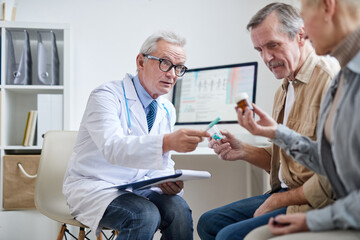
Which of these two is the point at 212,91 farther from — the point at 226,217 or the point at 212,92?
the point at 226,217

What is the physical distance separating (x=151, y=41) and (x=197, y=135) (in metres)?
0.57

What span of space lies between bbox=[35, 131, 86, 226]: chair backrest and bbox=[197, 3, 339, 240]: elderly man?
738mm

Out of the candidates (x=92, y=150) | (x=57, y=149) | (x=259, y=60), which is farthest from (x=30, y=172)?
(x=259, y=60)

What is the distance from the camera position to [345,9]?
0.88 m

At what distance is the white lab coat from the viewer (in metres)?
1.37

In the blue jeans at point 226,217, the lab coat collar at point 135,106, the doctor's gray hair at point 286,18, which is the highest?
the doctor's gray hair at point 286,18

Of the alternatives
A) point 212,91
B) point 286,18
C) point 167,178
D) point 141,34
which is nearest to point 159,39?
point 286,18

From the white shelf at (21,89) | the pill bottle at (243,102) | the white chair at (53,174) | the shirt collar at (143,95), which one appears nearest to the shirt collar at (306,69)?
the pill bottle at (243,102)

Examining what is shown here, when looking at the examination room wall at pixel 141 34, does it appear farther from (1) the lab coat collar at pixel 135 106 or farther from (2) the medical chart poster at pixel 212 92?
(1) the lab coat collar at pixel 135 106

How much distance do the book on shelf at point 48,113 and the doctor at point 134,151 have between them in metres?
1.00

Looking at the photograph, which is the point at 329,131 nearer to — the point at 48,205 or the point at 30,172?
the point at 48,205

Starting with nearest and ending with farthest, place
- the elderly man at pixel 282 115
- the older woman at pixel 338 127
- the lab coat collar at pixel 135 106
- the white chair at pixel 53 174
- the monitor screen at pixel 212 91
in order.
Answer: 1. the older woman at pixel 338 127
2. the elderly man at pixel 282 115
3. the lab coat collar at pixel 135 106
4. the white chair at pixel 53 174
5. the monitor screen at pixel 212 91

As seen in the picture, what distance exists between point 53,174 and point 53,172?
10 millimetres

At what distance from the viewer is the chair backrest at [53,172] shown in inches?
71.9
